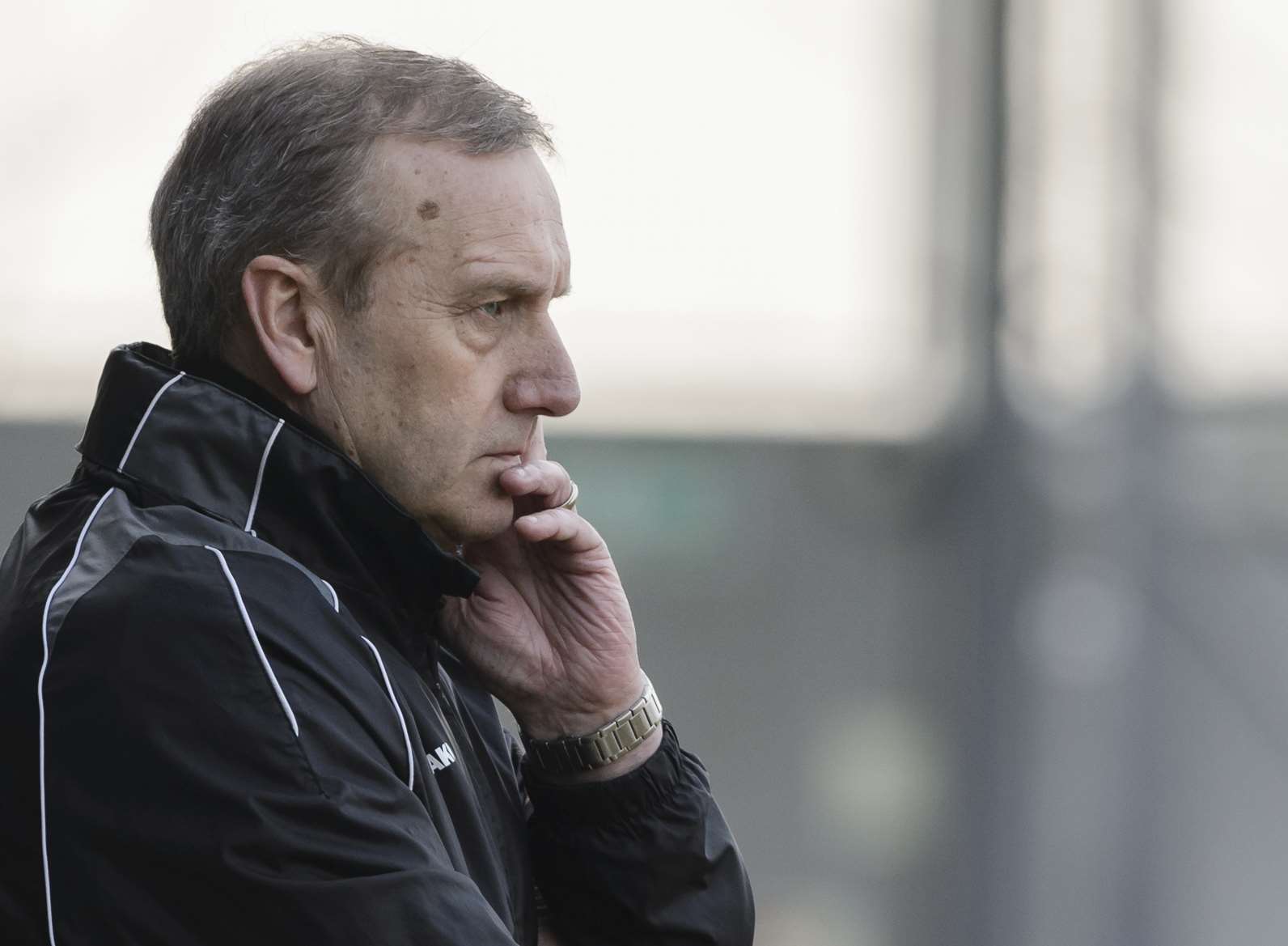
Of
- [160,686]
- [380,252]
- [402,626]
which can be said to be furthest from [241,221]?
[160,686]

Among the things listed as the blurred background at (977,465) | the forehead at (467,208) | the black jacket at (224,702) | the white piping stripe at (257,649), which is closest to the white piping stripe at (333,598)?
the black jacket at (224,702)

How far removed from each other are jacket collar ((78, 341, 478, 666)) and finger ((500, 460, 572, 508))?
0.46 ft

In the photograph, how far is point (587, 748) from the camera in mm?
1536

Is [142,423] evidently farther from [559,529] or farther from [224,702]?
[559,529]

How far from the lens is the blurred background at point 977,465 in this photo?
340 cm

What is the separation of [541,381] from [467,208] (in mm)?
184

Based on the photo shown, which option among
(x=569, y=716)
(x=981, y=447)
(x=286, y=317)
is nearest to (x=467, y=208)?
(x=286, y=317)

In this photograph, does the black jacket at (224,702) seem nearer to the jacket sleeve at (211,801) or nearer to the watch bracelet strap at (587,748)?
the jacket sleeve at (211,801)

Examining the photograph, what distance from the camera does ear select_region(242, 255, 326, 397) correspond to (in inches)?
54.5

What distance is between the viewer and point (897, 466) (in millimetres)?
3471

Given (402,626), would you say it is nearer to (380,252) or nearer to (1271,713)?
(380,252)

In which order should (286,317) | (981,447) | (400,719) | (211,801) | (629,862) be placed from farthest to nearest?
(981,447), (629,862), (286,317), (400,719), (211,801)

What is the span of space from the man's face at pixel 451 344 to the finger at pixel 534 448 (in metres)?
0.02

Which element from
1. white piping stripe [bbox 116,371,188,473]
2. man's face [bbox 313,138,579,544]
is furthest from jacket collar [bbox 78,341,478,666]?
man's face [bbox 313,138,579,544]
